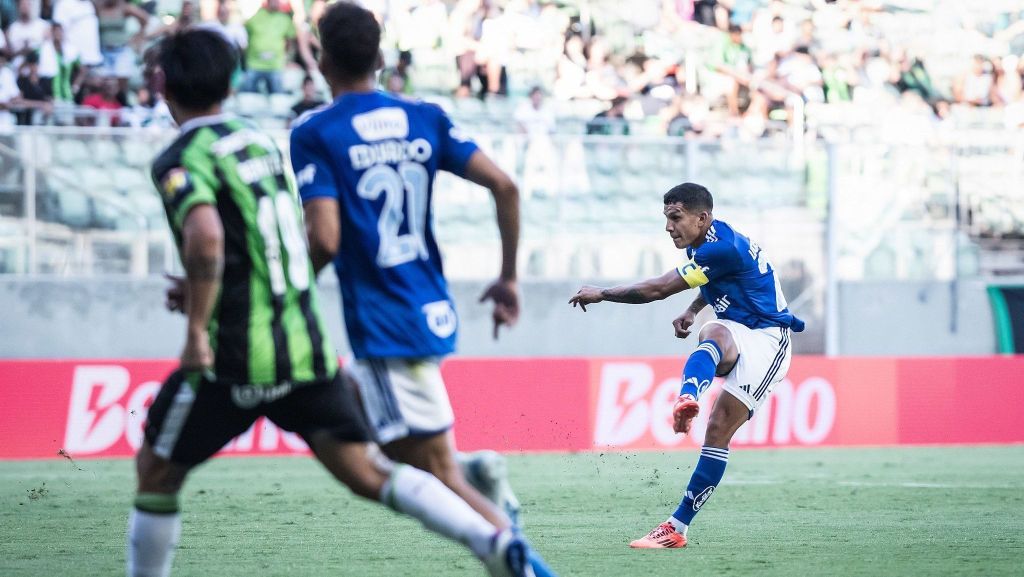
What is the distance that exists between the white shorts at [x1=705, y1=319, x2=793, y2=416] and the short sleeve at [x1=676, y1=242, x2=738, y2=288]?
0.41 metres

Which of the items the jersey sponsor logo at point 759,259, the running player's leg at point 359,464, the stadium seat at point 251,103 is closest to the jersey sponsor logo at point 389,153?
the running player's leg at point 359,464

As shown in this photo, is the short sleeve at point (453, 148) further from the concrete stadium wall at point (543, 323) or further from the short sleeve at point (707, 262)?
the concrete stadium wall at point (543, 323)

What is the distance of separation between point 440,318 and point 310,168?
69cm

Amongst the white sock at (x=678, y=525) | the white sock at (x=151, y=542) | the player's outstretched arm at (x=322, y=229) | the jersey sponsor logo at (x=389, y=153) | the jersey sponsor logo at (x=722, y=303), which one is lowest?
the white sock at (x=678, y=525)

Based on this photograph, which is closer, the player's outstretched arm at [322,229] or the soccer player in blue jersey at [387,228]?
the player's outstretched arm at [322,229]

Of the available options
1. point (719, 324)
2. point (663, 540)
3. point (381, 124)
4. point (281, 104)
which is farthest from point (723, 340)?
point (281, 104)

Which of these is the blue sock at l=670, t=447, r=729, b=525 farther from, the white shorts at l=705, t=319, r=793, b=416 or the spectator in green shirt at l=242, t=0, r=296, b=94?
the spectator in green shirt at l=242, t=0, r=296, b=94

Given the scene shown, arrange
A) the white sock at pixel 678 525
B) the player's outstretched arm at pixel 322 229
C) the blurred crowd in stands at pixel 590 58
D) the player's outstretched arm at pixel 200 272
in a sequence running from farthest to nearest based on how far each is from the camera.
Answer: the blurred crowd in stands at pixel 590 58 < the white sock at pixel 678 525 < the player's outstretched arm at pixel 322 229 < the player's outstretched arm at pixel 200 272

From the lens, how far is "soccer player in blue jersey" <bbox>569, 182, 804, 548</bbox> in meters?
8.20

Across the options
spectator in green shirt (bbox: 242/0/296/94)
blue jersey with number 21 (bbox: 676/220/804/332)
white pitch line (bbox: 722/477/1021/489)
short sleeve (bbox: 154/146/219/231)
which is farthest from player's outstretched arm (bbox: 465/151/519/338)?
spectator in green shirt (bbox: 242/0/296/94)

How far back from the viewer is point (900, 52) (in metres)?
22.4

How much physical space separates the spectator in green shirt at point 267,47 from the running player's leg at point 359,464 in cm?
1347

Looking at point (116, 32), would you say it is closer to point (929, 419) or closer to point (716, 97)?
point (716, 97)

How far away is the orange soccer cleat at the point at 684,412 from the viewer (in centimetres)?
805
